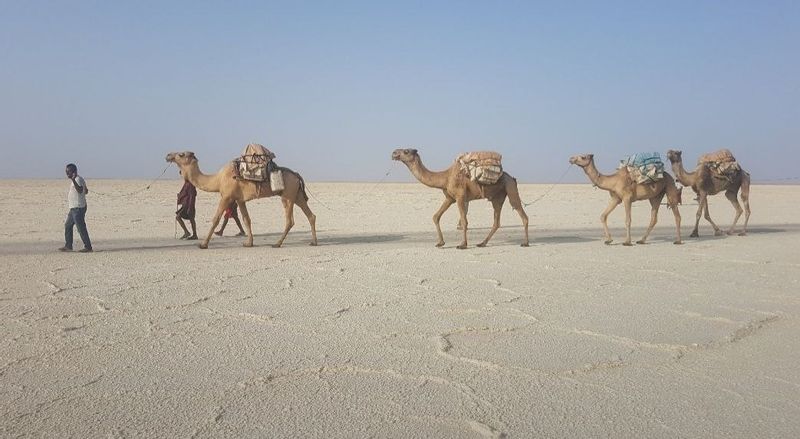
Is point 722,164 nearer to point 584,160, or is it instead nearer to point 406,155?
point 584,160

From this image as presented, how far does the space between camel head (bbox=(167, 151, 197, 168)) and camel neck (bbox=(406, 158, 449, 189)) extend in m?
4.52

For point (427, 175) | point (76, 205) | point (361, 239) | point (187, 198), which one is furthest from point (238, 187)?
point (427, 175)

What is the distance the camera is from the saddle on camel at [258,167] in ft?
40.0

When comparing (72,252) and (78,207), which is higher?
(78,207)

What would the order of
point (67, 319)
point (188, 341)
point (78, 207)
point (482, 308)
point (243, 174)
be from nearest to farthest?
1. point (188, 341)
2. point (67, 319)
3. point (482, 308)
4. point (78, 207)
5. point (243, 174)

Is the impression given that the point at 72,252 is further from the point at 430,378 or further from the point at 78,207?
the point at 430,378

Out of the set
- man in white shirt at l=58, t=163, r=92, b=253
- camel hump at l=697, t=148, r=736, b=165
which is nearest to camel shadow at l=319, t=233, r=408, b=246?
man in white shirt at l=58, t=163, r=92, b=253

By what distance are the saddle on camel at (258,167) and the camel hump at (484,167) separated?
3.82 m

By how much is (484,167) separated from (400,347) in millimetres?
7607

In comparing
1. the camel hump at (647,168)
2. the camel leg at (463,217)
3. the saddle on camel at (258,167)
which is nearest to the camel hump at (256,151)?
the saddle on camel at (258,167)

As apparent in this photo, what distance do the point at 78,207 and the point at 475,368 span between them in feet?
30.7

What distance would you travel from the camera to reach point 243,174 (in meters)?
12.2

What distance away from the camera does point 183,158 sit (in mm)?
12836

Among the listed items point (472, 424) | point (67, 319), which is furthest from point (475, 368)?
point (67, 319)
